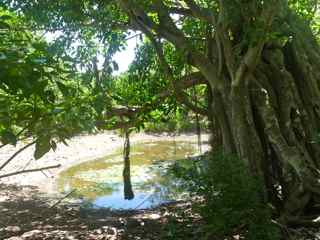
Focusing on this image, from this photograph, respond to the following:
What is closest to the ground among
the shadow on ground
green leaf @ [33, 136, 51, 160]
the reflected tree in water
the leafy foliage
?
the shadow on ground

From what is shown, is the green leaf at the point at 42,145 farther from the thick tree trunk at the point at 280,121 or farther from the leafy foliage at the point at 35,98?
the thick tree trunk at the point at 280,121

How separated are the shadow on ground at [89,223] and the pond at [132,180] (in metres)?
1.09

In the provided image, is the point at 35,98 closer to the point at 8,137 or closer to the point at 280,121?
the point at 8,137

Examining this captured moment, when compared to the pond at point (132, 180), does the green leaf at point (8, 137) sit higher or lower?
higher

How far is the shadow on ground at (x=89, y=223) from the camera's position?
5137 millimetres

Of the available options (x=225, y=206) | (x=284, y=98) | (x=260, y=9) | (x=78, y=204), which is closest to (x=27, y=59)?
(x=225, y=206)

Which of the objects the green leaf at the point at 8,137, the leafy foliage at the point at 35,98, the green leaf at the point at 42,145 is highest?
the leafy foliage at the point at 35,98

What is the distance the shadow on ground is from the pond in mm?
1087

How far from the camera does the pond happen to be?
433 inches

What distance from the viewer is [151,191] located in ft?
39.9

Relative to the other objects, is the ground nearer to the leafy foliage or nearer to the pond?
the pond

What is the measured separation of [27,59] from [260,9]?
364 centimetres

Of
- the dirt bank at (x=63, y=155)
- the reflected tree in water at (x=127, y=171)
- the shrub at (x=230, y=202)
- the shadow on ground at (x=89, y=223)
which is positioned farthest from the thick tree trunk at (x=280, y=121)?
the dirt bank at (x=63, y=155)

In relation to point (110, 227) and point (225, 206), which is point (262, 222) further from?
point (110, 227)
